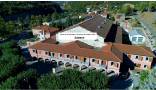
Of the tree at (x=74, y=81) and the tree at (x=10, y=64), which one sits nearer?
the tree at (x=74, y=81)

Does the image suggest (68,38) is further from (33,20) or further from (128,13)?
(128,13)

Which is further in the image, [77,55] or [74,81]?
[77,55]

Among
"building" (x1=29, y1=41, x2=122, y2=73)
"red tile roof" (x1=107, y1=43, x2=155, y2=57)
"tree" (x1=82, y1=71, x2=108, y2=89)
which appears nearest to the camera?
"tree" (x1=82, y1=71, x2=108, y2=89)

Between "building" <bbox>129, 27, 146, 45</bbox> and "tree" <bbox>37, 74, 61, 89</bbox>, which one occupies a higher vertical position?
"tree" <bbox>37, 74, 61, 89</bbox>

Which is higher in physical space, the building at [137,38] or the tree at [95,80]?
the tree at [95,80]

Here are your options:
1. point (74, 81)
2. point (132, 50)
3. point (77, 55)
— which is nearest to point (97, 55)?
point (77, 55)

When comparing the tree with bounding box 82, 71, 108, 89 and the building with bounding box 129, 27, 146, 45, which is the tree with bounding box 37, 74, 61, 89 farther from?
the building with bounding box 129, 27, 146, 45

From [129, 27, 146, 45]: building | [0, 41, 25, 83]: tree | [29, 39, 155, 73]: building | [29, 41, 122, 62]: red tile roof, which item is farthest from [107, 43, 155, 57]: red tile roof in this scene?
[0, 41, 25, 83]: tree

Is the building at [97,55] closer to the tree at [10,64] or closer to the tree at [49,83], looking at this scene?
the tree at [10,64]

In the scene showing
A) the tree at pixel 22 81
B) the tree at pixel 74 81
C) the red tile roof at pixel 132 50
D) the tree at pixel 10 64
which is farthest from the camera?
the red tile roof at pixel 132 50

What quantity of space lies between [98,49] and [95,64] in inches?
138

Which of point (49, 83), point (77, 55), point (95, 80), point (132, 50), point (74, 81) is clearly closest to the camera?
point (49, 83)

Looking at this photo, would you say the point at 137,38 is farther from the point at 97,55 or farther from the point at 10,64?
the point at 10,64

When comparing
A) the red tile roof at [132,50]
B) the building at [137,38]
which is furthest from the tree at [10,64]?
the building at [137,38]
